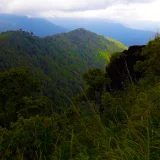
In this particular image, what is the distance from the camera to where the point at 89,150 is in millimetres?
4465

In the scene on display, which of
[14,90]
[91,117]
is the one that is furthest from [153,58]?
[91,117]

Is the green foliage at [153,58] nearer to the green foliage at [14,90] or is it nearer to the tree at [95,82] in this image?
the green foliage at [14,90]

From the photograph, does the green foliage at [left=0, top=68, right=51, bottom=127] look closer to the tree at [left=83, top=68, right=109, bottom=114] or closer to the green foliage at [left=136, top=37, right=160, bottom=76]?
the tree at [left=83, top=68, right=109, bottom=114]

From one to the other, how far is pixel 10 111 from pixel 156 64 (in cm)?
1673

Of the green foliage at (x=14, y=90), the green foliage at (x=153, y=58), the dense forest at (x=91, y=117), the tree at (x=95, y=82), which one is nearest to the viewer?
the dense forest at (x=91, y=117)

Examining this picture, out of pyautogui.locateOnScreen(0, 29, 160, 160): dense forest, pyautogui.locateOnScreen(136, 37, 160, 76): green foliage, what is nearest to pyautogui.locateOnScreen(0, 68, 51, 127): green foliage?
pyautogui.locateOnScreen(0, 29, 160, 160): dense forest

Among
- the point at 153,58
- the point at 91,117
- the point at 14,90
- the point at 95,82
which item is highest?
the point at 91,117

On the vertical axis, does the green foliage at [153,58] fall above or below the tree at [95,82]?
above

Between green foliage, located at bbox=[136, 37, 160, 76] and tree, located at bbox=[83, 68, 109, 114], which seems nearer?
green foliage, located at bbox=[136, 37, 160, 76]

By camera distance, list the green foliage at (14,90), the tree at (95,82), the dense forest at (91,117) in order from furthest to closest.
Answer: the tree at (95,82) < the green foliage at (14,90) < the dense forest at (91,117)

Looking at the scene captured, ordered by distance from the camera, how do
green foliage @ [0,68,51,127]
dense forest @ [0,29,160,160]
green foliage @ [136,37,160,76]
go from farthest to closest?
green foliage @ [0,68,51,127] → green foliage @ [136,37,160,76] → dense forest @ [0,29,160,160]

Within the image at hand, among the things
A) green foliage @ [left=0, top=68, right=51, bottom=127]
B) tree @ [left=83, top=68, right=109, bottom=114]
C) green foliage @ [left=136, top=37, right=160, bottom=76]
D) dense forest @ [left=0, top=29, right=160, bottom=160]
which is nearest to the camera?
dense forest @ [left=0, top=29, right=160, bottom=160]

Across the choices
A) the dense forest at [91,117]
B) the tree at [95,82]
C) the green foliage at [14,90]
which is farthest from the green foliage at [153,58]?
the tree at [95,82]

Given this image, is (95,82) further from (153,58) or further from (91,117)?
(91,117)
